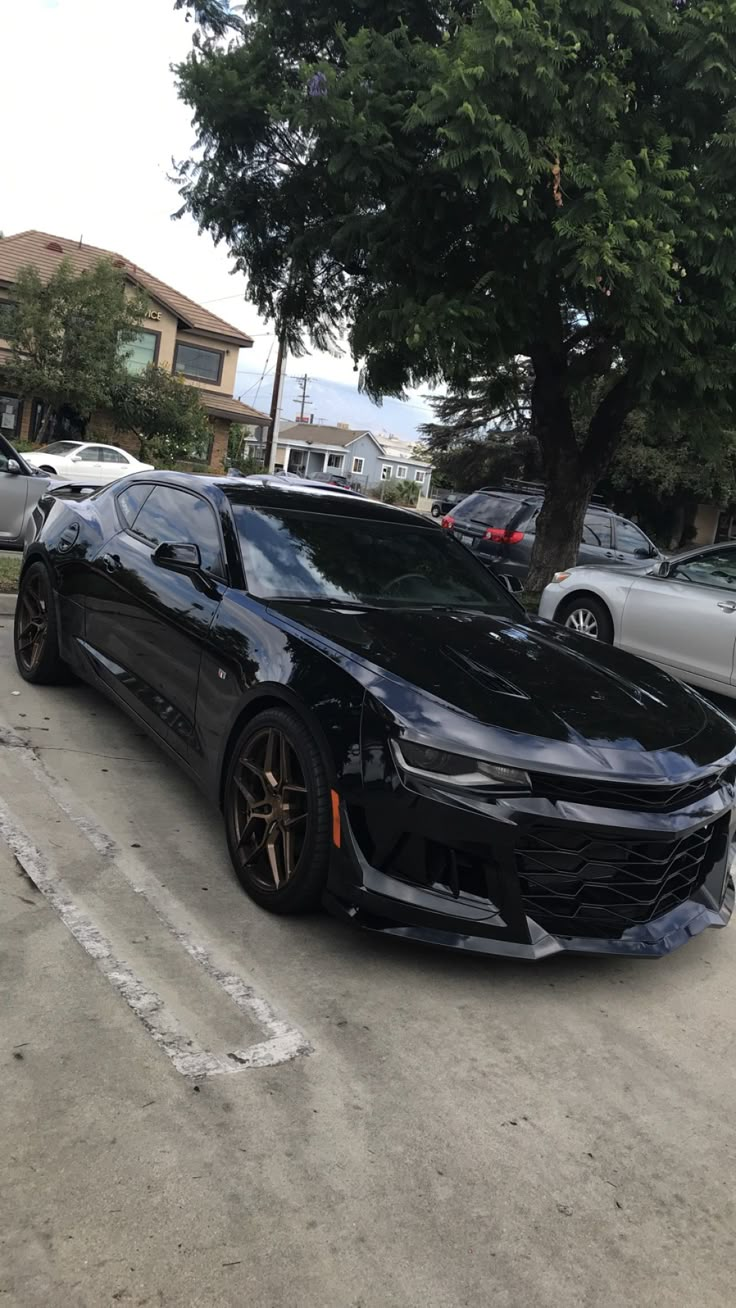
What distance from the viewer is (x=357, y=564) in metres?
4.46

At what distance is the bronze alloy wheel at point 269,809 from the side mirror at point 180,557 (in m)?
1.00

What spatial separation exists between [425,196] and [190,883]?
7934 millimetres

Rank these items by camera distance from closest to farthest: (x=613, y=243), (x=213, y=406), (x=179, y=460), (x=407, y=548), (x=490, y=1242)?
(x=490, y=1242) → (x=407, y=548) → (x=613, y=243) → (x=179, y=460) → (x=213, y=406)

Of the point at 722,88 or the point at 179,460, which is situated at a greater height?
the point at 722,88

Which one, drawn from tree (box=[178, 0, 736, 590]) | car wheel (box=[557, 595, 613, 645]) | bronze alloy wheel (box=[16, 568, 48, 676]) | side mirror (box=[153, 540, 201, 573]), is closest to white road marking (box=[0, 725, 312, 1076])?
side mirror (box=[153, 540, 201, 573])

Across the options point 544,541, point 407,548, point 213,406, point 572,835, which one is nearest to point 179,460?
point 213,406

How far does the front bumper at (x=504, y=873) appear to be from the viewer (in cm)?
302

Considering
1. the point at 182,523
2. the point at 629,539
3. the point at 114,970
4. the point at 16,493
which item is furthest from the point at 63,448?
the point at 114,970

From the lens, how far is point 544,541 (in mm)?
12492

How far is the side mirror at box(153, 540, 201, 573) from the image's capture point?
426cm

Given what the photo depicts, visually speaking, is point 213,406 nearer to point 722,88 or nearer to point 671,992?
point 722,88

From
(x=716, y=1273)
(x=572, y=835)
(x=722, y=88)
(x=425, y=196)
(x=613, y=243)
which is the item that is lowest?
(x=716, y=1273)

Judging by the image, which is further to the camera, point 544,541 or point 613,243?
point 544,541

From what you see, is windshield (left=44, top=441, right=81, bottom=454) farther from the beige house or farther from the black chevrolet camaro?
the black chevrolet camaro
